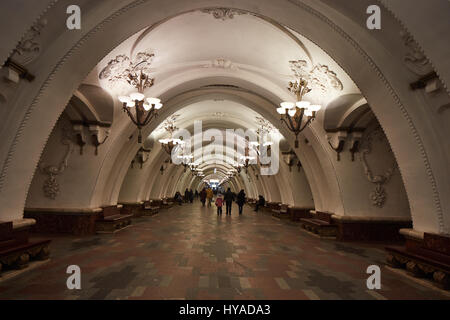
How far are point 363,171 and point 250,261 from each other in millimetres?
4466

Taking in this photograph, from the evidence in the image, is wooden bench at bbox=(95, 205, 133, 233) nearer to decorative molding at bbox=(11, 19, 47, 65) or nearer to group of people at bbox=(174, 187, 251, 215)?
decorative molding at bbox=(11, 19, 47, 65)

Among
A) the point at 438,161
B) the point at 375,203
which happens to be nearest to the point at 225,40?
the point at 438,161

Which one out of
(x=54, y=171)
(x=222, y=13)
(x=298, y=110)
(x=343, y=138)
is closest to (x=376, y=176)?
(x=343, y=138)

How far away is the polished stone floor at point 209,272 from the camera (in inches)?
124

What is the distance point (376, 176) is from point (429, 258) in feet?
11.8

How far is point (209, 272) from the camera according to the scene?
156 inches

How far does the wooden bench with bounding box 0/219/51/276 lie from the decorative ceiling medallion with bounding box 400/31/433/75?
6142mm

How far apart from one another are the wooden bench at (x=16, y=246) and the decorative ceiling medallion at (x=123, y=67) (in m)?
3.46

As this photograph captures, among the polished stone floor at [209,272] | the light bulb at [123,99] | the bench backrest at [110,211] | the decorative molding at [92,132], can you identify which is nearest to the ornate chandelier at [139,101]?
the light bulb at [123,99]

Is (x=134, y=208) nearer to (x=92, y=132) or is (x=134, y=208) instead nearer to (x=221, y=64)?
(x=92, y=132)

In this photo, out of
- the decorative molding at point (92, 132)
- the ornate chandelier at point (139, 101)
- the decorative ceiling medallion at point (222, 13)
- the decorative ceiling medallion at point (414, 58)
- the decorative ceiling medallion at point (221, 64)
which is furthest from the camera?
the decorative ceiling medallion at point (221, 64)

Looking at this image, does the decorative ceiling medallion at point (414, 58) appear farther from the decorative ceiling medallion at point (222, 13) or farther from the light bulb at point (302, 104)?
Answer: the decorative ceiling medallion at point (222, 13)

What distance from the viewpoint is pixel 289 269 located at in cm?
422

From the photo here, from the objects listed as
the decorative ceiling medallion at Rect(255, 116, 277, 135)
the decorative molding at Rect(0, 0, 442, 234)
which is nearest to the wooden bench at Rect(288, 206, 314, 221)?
the decorative ceiling medallion at Rect(255, 116, 277, 135)
